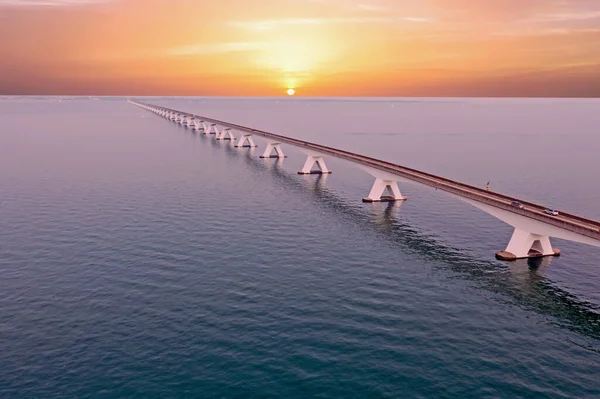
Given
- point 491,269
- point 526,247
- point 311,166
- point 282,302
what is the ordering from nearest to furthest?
1. point 282,302
2. point 491,269
3. point 526,247
4. point 311,166

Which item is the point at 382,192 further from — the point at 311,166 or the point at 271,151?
the point at 271,151

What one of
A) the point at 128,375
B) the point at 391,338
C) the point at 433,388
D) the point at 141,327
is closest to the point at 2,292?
the point at 141,327

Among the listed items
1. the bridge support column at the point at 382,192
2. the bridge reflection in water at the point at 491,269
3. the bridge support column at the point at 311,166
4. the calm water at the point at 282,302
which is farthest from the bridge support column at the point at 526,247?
the bridge support column at the point at 311,166

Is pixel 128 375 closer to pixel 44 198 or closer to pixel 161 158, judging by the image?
pixel 44 198

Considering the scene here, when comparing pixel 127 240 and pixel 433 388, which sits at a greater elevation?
pixel 433 388

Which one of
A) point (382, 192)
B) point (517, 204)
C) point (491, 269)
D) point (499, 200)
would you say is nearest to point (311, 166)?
point (382, 192)

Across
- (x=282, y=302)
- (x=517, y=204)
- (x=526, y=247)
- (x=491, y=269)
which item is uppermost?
(x=517, y=204)

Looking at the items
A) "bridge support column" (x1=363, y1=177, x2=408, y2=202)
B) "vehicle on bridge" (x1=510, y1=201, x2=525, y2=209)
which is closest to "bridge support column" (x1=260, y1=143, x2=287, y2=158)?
"bridge support column" (x1=363, y1=177, x2=408, y2=202)

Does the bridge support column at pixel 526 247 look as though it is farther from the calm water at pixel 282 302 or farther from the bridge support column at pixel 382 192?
the bridge support column at pixel 382 192

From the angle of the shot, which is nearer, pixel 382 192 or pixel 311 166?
pixel 382 192
